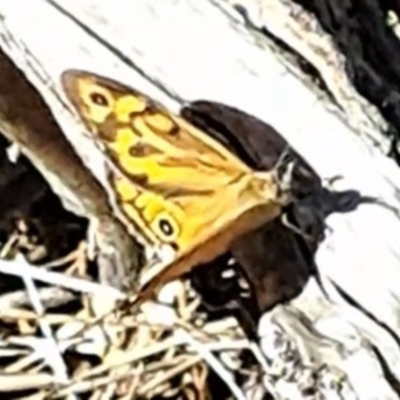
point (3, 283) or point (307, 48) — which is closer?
point (3, 283)

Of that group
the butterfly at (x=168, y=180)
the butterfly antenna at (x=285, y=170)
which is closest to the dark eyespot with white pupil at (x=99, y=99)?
the butterfly at (x=168, y=180)

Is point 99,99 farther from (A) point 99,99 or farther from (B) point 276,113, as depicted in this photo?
(B) point 276,113

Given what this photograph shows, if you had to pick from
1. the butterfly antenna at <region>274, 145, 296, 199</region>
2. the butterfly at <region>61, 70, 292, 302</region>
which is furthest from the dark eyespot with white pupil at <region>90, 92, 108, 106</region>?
the butterfly antenna at <region>274, 145, 296, 199</region>

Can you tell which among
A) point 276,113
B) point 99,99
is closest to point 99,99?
point 99,99

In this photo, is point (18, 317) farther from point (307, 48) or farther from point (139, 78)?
point (307, 48)

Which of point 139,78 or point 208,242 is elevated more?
point 139,78

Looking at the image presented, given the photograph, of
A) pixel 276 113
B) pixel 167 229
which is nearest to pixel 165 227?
pixel 167 229

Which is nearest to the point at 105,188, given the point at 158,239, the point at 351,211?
the point at 158,239

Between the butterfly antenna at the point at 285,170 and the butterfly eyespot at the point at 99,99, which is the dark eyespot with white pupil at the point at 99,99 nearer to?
the butterfly eyespot at the point at 99,99
